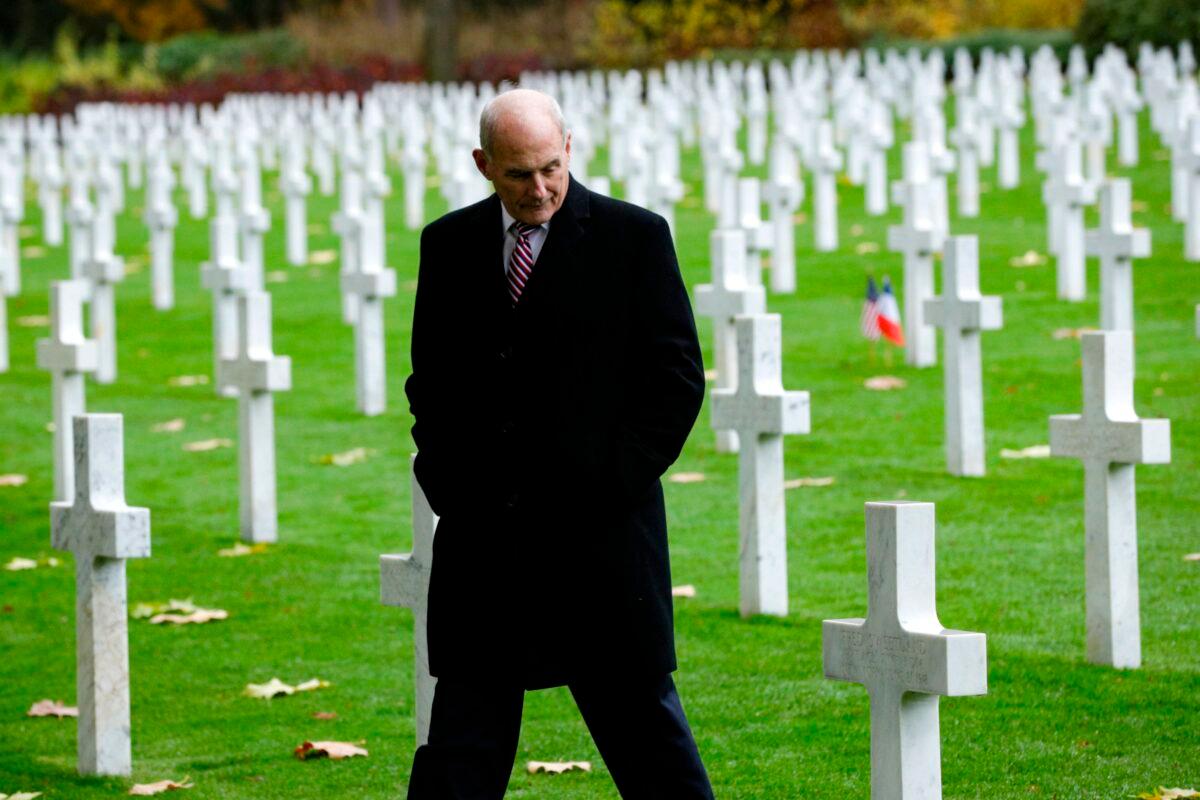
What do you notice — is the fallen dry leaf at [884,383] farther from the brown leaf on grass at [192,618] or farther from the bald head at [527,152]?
the bald head at [527,152]

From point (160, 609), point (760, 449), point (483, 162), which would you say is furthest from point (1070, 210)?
point (483, 162)

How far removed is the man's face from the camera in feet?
12.7

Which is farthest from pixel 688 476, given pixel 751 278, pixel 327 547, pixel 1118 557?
pixel 1118 557

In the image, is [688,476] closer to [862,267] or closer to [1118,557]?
[1118,557]

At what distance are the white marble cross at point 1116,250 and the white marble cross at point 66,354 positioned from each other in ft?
18.6

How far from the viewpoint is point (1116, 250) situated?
11.3m

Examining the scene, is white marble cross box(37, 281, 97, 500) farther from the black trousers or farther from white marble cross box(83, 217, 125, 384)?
the black trousers

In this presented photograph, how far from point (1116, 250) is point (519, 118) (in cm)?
806

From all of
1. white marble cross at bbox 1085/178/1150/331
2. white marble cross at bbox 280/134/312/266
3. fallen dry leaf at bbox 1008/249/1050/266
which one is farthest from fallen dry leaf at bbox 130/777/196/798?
white marble cross at bbox 280/134/312/266

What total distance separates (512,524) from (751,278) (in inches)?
317

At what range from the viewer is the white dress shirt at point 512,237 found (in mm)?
4051

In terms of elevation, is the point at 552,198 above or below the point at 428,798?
above

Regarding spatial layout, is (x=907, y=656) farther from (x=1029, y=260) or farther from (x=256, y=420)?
(x=1029, y=260)

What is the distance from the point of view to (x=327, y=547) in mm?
8641
